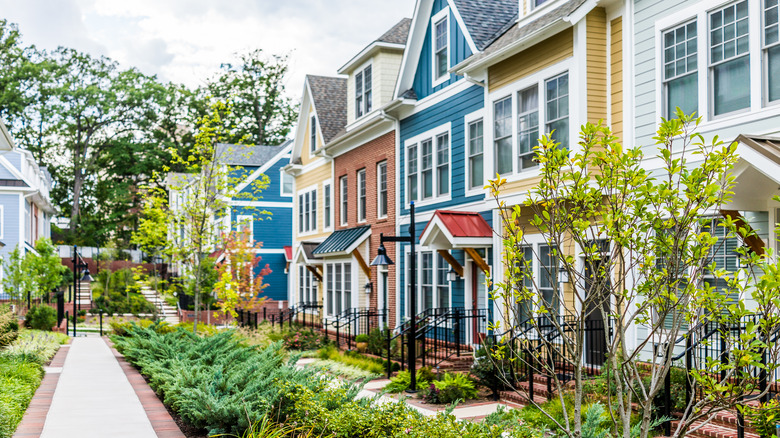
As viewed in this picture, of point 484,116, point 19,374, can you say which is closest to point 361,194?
point 484,116

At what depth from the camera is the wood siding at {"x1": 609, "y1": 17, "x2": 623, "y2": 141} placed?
496 inches

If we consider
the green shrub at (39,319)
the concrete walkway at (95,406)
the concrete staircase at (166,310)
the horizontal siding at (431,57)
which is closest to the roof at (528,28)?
the horizontal siding at (431,57)

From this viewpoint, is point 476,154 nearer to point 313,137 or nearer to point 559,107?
point 559,107

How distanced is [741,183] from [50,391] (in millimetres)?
11559

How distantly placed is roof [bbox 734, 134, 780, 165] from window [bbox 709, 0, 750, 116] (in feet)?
3.54

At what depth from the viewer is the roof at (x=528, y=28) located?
43.7ft

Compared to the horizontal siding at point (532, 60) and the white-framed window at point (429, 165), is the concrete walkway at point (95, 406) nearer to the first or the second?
the white-framed window at point (429, 165)

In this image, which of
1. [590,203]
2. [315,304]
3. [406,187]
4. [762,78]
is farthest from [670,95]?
[315,304]

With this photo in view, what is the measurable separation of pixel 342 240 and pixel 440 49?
779cm

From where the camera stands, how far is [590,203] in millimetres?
5371

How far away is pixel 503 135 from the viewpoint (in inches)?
608

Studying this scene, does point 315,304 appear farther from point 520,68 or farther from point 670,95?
point 670,95

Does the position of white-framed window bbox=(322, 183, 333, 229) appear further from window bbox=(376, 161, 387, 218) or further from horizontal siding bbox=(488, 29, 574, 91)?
horizontal siding bbox=(488, 29, 574, 91)

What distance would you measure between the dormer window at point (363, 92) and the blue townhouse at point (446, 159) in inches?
117
